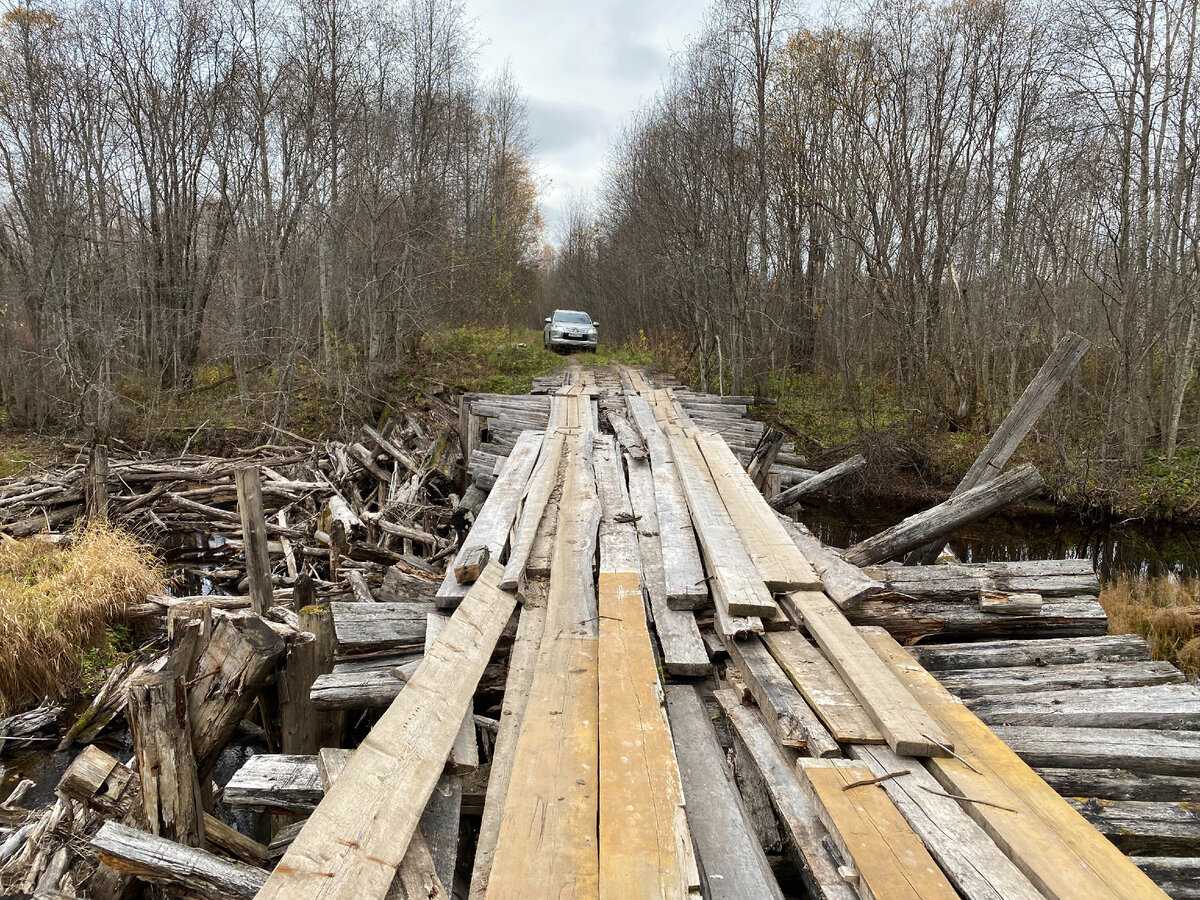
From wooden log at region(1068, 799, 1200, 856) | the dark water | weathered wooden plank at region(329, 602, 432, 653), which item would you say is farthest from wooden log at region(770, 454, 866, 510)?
wooden log at region(1068, 799, 1200, 856)

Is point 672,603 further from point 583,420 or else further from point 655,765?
point 583,420

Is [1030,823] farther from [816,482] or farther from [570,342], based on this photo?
[570,342]

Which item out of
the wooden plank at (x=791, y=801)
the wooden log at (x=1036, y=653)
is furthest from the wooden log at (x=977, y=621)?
the wooden plank at (x=791, y=801)

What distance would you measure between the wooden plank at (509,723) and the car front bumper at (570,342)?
1922 cm

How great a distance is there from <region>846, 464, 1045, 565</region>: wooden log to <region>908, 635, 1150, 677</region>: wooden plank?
5.95 ft

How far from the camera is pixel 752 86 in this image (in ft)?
53.0

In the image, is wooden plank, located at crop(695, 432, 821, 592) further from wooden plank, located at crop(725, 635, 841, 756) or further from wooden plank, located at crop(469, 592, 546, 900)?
wooden plank, located at crop(469, 592, 546, 900)

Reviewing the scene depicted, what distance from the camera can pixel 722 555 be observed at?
457 centimetres

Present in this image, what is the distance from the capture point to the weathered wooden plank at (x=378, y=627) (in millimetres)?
3953

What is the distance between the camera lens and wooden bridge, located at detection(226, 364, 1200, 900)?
221 cm

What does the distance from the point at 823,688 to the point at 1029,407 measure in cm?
501

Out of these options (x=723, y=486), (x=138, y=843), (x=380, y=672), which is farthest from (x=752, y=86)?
(x=138, y=843)

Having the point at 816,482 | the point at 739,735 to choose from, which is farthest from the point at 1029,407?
the point at 739,735

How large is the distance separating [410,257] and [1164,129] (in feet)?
49.6
